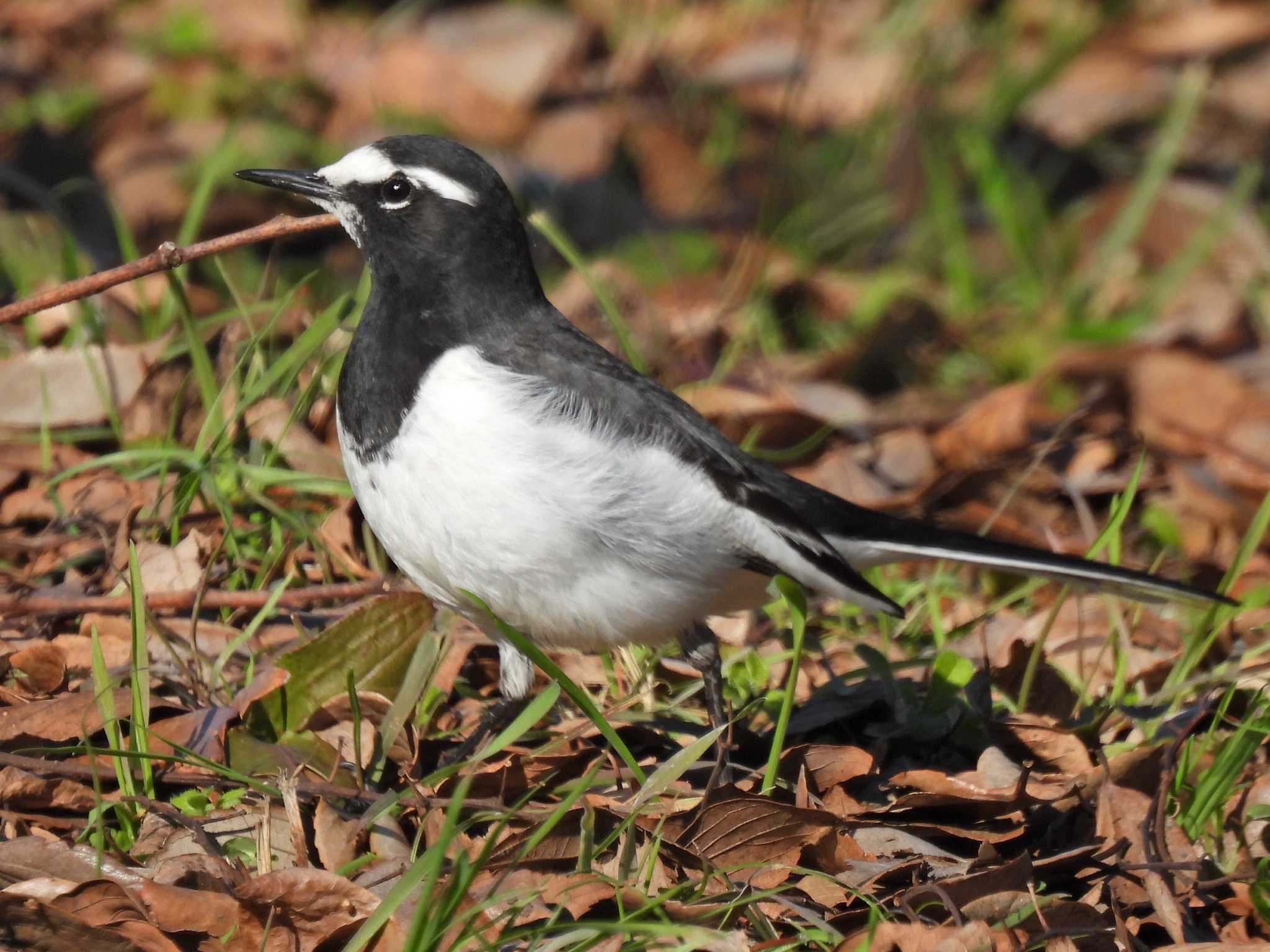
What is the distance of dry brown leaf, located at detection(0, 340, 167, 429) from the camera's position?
477cm

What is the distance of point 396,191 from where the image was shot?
3.99 metres

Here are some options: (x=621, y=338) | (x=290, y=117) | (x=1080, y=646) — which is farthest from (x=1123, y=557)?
(x=290, y=117)

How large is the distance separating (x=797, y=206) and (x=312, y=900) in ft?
17.1

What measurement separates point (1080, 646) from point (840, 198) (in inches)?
148

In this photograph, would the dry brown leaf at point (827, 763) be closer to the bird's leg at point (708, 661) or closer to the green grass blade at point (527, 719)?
the bird's leg at point (708, 661)

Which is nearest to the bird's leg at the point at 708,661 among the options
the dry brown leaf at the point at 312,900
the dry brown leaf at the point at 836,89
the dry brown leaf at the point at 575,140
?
the dry brown leaf at the point at 312,900

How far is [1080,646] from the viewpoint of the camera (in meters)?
Answer: 4.50

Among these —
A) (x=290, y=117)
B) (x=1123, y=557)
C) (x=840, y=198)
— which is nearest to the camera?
(x=1123, y=557)

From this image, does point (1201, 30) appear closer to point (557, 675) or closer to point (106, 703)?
point (557, 675)

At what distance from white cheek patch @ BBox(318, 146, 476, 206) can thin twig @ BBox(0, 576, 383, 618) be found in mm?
1018

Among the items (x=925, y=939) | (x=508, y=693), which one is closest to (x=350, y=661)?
(x=508, y=693)

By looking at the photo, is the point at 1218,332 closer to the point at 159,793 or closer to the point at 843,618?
the point at 843,618

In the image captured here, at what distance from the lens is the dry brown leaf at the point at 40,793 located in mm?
3381

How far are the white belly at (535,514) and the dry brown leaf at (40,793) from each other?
2.79 feet
